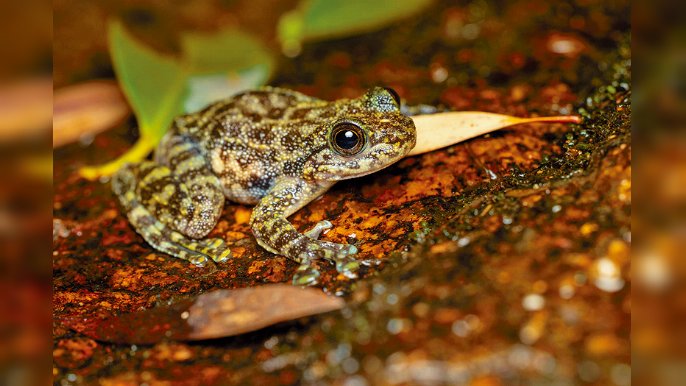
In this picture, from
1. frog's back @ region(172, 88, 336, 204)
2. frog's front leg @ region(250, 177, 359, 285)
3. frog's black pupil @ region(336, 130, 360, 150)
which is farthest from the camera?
frog's back @ region(172, 88, 336, 204)

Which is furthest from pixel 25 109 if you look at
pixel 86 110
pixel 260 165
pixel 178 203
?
pixel 86 110

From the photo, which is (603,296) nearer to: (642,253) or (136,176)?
(642,253)

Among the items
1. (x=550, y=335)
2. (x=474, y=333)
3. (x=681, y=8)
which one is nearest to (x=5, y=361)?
(x=474, y=333)

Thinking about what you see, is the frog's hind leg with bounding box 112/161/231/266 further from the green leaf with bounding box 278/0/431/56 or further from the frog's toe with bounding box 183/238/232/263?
the green leaf with bounding box 278/0/431/56

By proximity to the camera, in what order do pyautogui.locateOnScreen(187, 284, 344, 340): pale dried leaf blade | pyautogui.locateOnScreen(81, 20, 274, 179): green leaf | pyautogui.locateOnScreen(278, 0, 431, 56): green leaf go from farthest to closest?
pyautogui.locateOnScreen(278, 0, 431, 56): green leaf
pyautogui.locateOnScreen(81, 20, 274, 179): green leaf
pyautogui.locateOnScreen(187, 284, 344, 340): pale dried leaf blade

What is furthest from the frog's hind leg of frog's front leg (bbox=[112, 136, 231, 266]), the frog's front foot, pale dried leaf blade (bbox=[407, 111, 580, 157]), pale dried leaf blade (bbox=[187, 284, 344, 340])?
pale dried leaf blade (bbox=[407, 111, 580, 157])

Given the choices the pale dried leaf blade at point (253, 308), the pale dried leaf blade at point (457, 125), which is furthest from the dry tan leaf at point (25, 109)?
the pale dried leaf blade at point (457, 125)

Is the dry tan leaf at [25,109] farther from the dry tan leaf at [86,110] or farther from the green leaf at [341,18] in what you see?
the green leaf at [341,18]
